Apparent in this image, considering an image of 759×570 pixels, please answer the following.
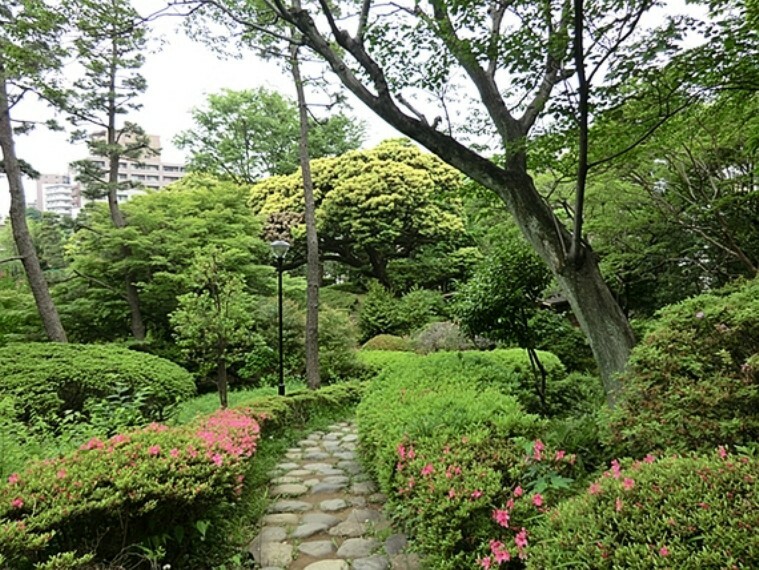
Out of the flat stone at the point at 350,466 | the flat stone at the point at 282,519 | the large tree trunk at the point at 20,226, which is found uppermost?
the large tree trunk at the point at 20,226

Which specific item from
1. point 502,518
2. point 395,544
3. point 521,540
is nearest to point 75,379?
point 395,544

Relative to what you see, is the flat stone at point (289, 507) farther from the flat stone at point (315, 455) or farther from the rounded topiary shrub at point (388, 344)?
the rounded topiary shrub at point (388, 344)

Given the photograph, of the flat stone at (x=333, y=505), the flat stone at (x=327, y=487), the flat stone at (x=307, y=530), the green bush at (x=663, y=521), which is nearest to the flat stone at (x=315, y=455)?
the flat stone at (x=327, y=487)

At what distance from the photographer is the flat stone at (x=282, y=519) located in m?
3.11

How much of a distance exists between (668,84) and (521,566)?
3225 mm

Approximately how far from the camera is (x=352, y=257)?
47.9ft

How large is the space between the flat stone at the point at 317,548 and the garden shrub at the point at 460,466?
1.38 feet

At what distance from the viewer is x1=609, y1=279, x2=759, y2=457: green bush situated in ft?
6.33

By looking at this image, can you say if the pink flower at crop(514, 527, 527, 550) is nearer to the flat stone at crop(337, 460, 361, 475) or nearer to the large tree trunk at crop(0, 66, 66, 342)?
the flat stone at crop(337, 460, 361, 475)

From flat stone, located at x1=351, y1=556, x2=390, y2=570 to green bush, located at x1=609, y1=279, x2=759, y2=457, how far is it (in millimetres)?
1338

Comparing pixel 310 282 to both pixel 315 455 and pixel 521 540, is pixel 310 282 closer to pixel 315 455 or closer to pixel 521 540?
pixel 315 455

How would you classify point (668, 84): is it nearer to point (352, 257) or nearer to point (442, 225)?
point (442, 225)

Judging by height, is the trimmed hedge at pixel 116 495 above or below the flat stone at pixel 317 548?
above

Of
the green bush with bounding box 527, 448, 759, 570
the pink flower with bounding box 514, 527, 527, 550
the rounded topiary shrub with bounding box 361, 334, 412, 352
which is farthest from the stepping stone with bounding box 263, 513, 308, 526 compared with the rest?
the rounded topiary shrub with bounding box 361, 334, 412, 352
